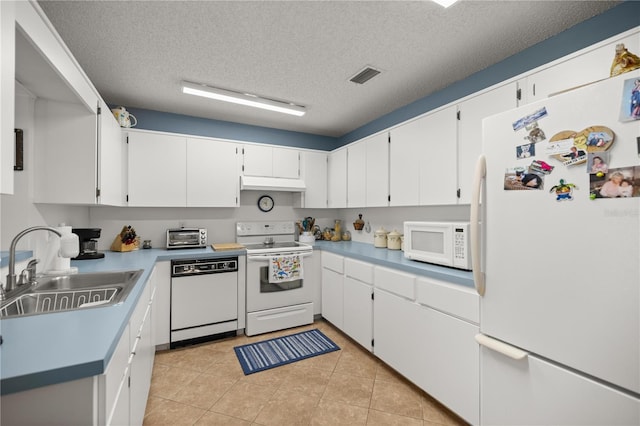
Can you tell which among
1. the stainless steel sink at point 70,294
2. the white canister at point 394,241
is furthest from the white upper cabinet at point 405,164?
the stainless steel sink at point 70,294

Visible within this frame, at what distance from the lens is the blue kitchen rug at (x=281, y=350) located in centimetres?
245

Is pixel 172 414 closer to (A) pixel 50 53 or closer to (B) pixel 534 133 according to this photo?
(A) pixel 50 53

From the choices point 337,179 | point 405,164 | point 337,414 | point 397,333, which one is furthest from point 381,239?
point 337,414

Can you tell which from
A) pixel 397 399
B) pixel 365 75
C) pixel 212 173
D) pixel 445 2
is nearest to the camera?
pixel 445 2

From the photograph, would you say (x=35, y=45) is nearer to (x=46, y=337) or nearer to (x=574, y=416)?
(x=46, y=337)

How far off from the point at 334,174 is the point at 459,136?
1.86 m

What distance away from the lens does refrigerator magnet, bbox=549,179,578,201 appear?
1151mm

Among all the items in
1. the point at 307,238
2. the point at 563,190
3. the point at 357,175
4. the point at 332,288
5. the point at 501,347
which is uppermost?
the point at 357,175

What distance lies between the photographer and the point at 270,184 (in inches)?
134

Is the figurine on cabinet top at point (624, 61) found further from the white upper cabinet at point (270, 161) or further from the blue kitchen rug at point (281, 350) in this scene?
the white upper cabinet at point (270, 161)

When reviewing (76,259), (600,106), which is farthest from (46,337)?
(600,106)

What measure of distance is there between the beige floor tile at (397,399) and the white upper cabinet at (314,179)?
2.24 meters

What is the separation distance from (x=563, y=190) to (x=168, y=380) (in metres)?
2.83

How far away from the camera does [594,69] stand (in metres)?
1.50
